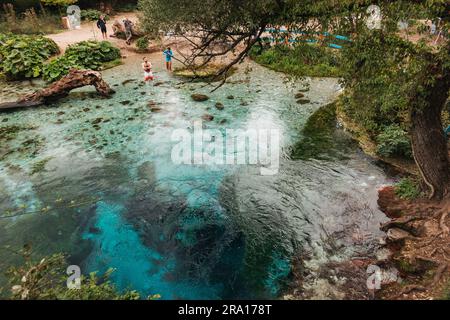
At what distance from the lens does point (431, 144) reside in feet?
31.0

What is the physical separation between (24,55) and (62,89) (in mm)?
7635

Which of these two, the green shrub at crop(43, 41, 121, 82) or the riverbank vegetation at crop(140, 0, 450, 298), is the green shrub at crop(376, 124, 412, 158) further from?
the green shrub at crop(43, 41, 121, 82)

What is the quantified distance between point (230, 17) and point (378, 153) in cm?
846

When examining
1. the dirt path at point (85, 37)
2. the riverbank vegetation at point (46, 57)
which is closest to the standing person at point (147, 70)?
the riverbank vegetation at point (46, 57)

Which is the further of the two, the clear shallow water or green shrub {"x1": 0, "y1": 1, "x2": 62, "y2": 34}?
green shrub {"x1": 0, "y1": 1, "x2": 62, "y2": 34}

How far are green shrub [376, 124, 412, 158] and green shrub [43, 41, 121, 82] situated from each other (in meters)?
19.8

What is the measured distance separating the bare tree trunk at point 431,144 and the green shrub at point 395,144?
346cm

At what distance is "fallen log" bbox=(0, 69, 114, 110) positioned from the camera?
19219 mm

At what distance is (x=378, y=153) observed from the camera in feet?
44.9

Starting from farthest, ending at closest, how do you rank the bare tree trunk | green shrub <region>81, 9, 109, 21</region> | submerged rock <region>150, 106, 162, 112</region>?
green shrub <region>81, 9, 109, 21</region> < submerged rock <region>150, 106, 162, 112</region> < the bare tree trunk

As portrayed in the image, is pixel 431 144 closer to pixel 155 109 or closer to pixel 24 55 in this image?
pixel 155 109

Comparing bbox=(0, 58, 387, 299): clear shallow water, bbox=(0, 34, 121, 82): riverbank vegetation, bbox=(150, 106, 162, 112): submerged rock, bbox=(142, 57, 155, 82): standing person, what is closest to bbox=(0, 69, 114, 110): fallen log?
bbox=(0, 58, 387, 299): clear shallow water

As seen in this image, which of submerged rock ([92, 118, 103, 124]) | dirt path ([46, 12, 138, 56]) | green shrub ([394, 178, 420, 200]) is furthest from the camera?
dirt path ([46, 12, 138, 56])

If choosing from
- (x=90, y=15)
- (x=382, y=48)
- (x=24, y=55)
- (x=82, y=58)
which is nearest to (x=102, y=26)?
(x=82, y=58)
